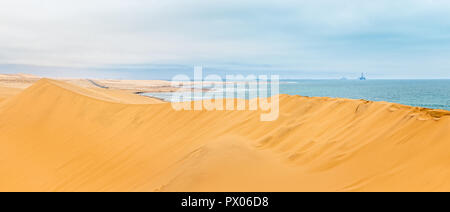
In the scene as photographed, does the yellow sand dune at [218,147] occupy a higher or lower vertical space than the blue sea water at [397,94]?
lower

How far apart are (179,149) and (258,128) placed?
222 cm

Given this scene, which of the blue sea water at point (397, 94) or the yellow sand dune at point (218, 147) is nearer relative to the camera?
the yellow sand dune at point (218, 147)

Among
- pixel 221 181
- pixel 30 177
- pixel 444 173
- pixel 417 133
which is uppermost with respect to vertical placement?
pixel 417 133

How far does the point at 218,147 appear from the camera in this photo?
21.4ft

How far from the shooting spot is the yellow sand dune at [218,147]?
498 centimetres

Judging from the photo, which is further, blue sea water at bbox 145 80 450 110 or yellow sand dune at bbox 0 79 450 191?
blue sea water at bbox 145 80 450 110

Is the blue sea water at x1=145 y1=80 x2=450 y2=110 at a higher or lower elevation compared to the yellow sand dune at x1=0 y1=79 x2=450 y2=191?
higher

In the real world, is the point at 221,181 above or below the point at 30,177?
above

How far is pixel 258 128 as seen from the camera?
27.9ft

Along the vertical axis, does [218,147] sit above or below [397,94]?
below

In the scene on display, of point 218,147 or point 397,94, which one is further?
point 397,94

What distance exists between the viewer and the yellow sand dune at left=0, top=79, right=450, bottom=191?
4.98 m
